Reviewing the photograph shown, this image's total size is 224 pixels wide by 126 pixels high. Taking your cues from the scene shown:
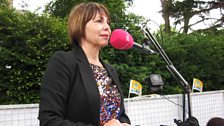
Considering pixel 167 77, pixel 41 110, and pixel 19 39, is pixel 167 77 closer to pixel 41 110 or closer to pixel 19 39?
pixel 19 39

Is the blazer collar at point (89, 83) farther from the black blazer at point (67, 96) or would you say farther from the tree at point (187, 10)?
the tree at point (187, 10)

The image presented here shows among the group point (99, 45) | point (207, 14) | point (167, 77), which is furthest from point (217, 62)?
point (207, 14)

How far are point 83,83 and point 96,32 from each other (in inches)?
12.4

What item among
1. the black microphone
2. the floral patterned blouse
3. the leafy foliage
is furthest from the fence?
the floral patterned blouse

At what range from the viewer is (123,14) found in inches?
245

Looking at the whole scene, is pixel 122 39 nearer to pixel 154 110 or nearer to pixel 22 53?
pixel 22 53

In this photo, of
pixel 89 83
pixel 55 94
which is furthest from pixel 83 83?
pixel 55 94

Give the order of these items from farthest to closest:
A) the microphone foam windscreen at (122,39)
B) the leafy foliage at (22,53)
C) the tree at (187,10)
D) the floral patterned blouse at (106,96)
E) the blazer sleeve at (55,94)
→ the tree at (187,10) < the leafy foliage at (22,53) < the microphone foam windscreen at (122,39) < the floral patterned blouse at (106,96) < the blazer sleeve at (55,94)

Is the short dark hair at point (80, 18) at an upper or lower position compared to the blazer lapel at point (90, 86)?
upper

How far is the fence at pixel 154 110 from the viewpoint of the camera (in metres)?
3.46

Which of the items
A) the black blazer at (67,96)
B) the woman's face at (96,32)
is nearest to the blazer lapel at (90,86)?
the black blazer at (67,96)

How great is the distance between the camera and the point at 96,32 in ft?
5.08

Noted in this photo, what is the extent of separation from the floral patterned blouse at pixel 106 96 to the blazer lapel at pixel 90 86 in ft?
0.23

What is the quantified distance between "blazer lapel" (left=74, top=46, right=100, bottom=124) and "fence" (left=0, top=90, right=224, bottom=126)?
76.5 inches
